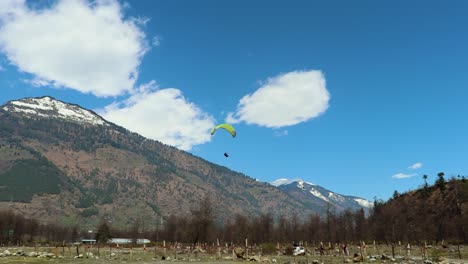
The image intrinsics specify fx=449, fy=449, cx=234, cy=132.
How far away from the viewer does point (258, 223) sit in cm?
18238

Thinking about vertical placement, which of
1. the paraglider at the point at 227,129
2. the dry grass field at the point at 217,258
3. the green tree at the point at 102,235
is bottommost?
the dry grass field at the point at 217,258

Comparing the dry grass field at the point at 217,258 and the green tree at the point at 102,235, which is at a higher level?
the green tree at the point at 102,235

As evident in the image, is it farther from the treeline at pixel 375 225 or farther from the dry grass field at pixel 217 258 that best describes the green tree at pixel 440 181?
the dry grass field at pixel 217 258

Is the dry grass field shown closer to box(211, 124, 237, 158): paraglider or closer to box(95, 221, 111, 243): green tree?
box(211, 124, 237, 158): paraglider

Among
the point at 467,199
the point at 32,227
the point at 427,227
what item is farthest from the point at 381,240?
the point at 32,227

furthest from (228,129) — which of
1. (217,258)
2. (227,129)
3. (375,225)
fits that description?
(375,225)

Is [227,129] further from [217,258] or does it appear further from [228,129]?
[217,258]

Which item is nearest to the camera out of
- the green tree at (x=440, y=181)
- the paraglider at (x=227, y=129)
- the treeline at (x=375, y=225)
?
the paraglider at (x=227, y=129)

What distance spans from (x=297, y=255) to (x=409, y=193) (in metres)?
121

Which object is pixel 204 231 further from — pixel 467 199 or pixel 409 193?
pixel 409 193

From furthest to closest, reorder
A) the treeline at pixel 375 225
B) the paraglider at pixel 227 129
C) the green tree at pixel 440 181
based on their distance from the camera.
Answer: the green tree at pixel 440 181 < the treeline at pixel 375 225 < the paraglider at pixel 227 129

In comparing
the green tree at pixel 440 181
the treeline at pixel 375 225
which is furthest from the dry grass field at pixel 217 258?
the green tree at pixel 440 181

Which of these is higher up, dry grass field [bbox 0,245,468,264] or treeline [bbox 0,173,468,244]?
treeline [bbox 0,173,468,244]

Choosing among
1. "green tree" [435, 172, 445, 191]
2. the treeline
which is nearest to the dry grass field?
the treeline
